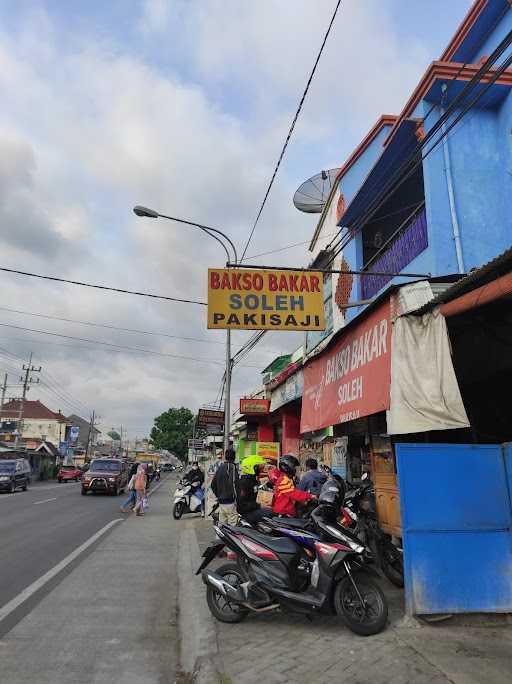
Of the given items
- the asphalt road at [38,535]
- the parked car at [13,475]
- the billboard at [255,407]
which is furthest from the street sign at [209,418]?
the parked car at [13,475]

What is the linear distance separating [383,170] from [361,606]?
368 inches

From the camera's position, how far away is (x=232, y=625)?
15.6 feet

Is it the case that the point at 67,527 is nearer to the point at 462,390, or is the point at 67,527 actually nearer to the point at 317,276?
the point at 317,276

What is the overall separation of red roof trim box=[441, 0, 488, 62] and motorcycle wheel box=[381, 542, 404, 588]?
9.62 m

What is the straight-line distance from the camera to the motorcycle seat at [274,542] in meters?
4.86

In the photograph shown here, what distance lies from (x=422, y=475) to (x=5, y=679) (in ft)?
12.9

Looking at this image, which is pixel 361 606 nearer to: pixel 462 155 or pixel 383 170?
pixel 462 155

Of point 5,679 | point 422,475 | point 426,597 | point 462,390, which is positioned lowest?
point 5,679

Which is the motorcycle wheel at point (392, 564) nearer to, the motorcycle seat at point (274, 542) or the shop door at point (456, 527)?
the shop door at point (456, 527)

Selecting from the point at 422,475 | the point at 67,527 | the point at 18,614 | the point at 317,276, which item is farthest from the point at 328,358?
the point at 67,527

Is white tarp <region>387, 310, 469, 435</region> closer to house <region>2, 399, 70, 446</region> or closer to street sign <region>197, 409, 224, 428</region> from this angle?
street sign <region>197, 409, 224, 428</region>

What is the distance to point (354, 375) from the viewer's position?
21.4 ft

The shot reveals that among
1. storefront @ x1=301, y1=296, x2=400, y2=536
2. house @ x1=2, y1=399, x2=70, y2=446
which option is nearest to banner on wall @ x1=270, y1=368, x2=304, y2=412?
storefront @ x1=301, y1=296, x2=400, y2=536

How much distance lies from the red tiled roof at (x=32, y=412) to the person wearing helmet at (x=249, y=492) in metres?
82.9
